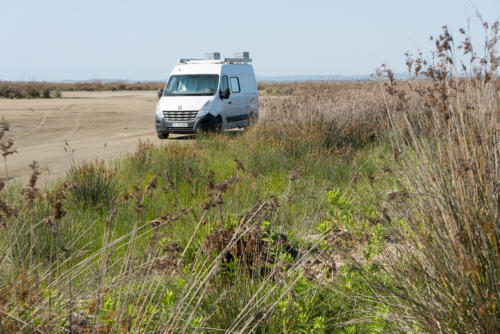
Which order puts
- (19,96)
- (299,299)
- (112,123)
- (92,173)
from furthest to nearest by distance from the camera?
(19,96) < (112,123) < (92,173) < (299,299)

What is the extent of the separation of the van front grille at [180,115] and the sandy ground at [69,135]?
839 millimetres

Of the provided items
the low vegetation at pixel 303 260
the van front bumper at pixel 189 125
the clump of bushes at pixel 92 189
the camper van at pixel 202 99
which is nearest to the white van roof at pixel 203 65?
the camper van at pixel 202 99

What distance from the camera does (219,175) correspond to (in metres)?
8.22

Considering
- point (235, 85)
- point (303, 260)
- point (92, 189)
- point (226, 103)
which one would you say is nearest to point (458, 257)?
point (303, 260)

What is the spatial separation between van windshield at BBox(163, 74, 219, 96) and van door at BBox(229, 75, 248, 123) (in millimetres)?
881

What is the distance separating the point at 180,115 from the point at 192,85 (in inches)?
48.7

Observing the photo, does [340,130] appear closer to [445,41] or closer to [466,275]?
[445,41]

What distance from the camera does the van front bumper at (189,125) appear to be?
623 inches

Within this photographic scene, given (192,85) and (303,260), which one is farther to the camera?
(192,85)

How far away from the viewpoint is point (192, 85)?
54.6 ft

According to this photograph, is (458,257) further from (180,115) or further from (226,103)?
(226,103)

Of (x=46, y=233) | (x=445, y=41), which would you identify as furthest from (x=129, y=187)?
(x=445, y=41)

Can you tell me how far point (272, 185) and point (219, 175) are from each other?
112 cm

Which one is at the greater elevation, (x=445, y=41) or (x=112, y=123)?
(x=445, y=41)
